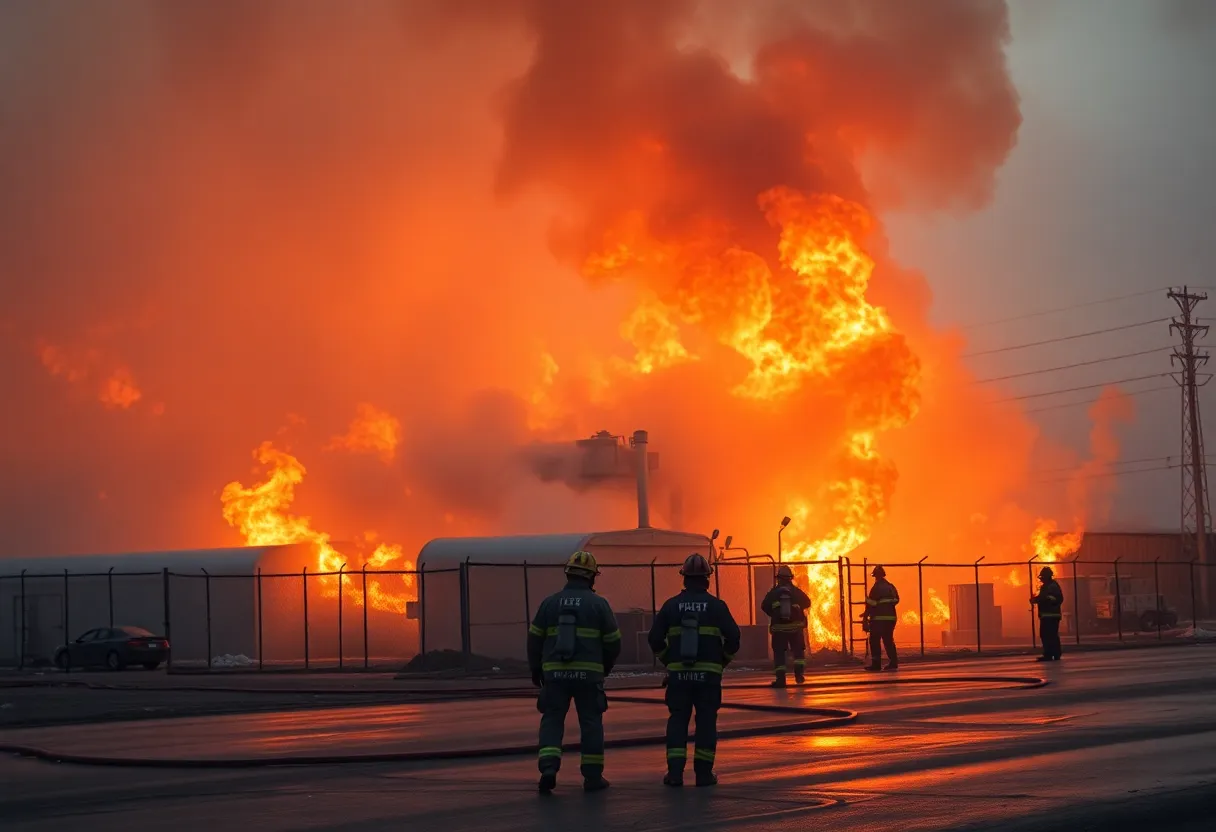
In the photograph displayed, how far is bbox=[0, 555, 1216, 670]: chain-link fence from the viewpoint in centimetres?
4050

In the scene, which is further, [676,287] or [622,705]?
[676,287]

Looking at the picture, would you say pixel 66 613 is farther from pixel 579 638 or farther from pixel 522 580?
pixel 579 638

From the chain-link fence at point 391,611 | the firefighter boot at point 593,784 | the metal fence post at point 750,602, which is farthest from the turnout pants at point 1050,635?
the firefighter boot at point 593,784

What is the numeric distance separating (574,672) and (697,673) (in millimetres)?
992

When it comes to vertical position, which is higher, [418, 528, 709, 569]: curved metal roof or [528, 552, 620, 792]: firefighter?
[418, 528, 709, 569]: curved metal roof

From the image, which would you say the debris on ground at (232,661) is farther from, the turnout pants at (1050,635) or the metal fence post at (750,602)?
the turnout pants at (1050,635)

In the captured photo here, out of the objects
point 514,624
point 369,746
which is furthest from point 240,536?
point 369,746

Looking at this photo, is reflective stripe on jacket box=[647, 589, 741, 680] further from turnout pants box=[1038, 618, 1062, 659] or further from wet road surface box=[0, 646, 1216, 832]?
turnout pants box=[1038, 618, 1062, 659]

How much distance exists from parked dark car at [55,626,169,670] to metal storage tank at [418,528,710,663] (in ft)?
25.5

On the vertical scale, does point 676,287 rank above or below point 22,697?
above

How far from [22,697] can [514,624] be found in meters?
14.4

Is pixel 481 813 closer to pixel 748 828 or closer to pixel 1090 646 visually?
pixel 748 828

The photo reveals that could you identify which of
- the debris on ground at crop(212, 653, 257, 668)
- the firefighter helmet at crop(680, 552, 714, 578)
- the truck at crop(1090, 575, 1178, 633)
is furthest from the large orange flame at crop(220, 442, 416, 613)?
the firefighter helmet at crop(680, 552, 714, 578)

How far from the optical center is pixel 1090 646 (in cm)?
4119
